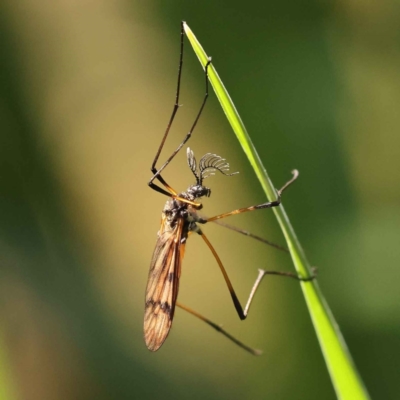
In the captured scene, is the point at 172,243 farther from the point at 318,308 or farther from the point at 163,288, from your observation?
the point at 318,308

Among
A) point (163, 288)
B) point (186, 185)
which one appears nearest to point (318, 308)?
point (163, 288)

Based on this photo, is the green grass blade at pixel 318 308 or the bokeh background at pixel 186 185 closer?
the green grass blade at pixel 318 308

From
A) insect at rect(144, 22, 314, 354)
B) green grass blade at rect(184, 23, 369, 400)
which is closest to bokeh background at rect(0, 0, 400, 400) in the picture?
insect at rect(144, 22, 314, 354)

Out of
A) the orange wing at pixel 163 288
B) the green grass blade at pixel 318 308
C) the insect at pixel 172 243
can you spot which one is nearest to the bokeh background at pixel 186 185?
the insect at pixel 172 243

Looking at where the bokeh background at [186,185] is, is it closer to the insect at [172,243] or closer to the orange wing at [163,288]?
the insect at [172,243]

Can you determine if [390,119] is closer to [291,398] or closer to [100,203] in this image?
[291,398]

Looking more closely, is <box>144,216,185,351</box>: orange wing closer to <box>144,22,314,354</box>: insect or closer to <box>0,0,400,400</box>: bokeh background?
<box>144,22,314,354</box>: insect
